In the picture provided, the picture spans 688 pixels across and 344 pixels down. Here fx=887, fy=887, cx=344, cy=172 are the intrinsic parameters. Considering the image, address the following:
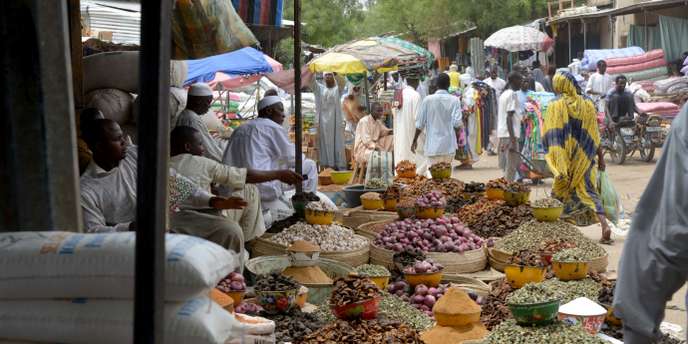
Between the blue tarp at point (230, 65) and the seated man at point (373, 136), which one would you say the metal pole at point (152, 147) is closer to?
the seated man at point (373, 136)

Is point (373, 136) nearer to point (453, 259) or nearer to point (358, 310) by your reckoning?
point (453, 259)

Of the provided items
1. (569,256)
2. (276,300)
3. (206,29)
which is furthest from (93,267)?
(569,256)

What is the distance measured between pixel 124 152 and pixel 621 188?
34.2ft

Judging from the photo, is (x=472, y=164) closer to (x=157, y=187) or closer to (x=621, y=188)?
(x=621, y=188)

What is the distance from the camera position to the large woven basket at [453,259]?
6.69 m

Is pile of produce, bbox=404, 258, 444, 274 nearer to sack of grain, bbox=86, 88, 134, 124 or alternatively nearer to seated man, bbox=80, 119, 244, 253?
seated man, bbox=80, 119, 244, 253

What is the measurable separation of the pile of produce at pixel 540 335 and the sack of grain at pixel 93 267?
6.84 feet

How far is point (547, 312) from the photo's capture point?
4070 millimetres

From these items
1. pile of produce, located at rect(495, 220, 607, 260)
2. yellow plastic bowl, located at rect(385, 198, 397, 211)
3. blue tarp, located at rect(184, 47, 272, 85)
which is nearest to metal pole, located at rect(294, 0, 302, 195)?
yellow plastic bowl, located at rect(385, 198, 397, 211)

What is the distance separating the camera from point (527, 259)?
592 centimetres

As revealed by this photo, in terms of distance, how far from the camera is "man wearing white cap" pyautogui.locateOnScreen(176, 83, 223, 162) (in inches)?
312

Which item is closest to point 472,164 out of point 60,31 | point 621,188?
point 621,188

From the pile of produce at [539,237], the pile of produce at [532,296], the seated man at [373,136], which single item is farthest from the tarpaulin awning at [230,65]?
the pile of produce at [532,296]

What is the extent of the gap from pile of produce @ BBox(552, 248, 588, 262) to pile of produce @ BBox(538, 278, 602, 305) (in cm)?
14
